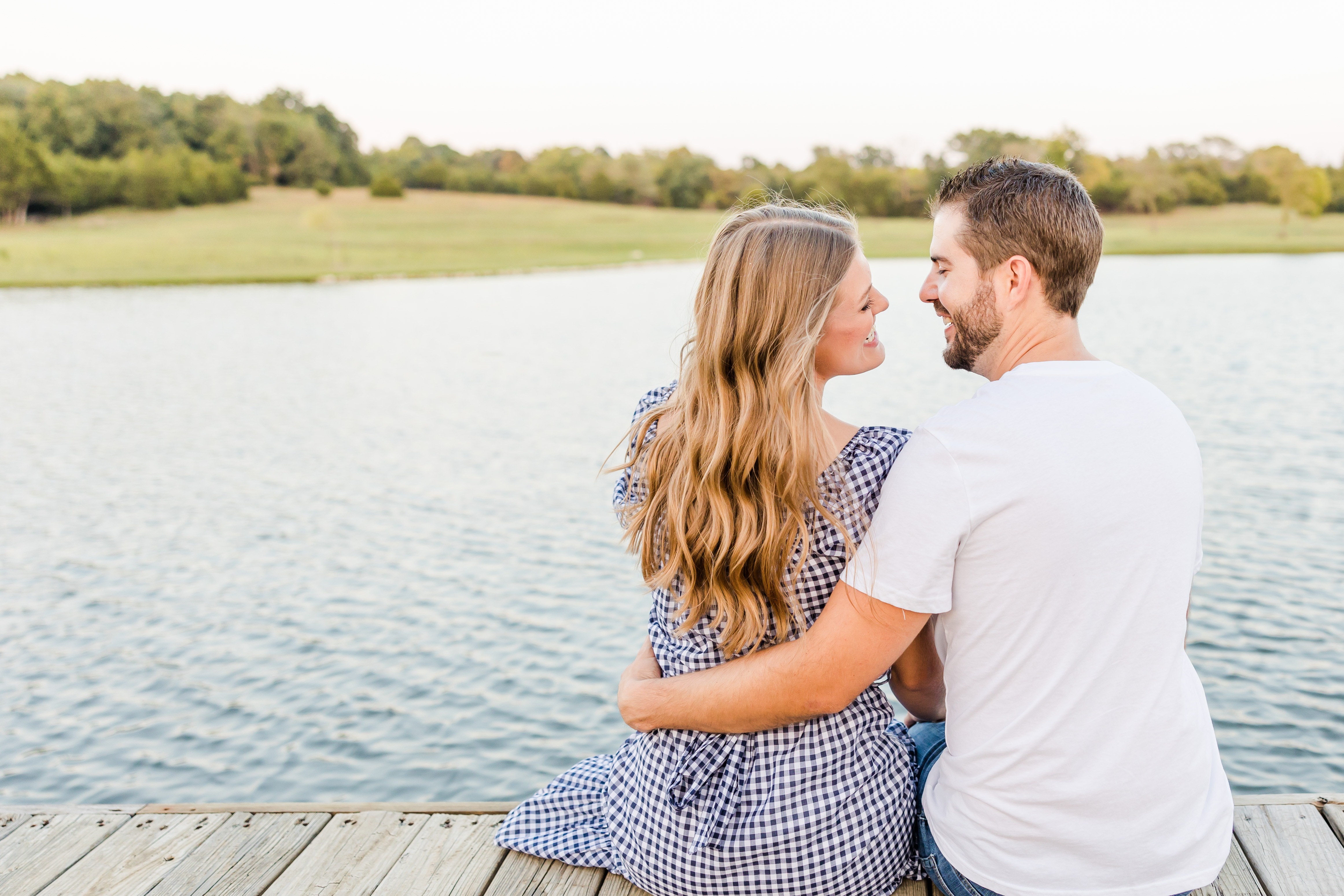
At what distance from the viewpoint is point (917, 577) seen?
1.74 m

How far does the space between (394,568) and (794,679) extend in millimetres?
6895

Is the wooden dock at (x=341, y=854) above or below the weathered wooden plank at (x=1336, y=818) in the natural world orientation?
below

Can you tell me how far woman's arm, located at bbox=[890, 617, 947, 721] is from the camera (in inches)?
87.1

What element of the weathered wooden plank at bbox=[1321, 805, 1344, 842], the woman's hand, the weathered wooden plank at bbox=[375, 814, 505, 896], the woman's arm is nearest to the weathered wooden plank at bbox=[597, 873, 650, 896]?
the weathered wooden plank at bbox=[375, 814, 505, 896]

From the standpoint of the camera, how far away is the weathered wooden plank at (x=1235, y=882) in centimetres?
230

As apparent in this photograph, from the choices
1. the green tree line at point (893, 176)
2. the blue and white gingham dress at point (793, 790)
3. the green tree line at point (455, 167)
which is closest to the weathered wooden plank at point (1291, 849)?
the blue and white gingham dress at point (793, 790)

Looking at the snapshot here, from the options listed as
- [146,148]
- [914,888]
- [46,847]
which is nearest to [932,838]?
[914,888]

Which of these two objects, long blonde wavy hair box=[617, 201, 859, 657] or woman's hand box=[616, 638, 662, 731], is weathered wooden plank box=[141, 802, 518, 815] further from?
long blonde wavy hair box=[617, 201, 859, 657]

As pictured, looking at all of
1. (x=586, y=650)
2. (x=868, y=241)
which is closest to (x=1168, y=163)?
(x=868, y=241)

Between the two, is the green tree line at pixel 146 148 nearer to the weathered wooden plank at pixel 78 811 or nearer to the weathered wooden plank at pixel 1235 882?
the weathered wooden plank at pixel 78 811

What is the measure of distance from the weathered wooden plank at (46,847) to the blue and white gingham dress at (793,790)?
5.40ft

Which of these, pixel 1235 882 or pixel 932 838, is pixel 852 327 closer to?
pixel 932 838

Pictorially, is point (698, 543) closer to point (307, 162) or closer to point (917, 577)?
point (917, 577)

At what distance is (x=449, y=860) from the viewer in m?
2.60
